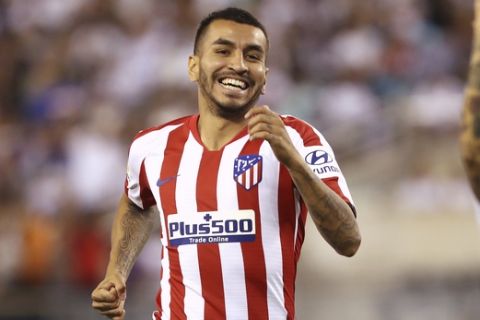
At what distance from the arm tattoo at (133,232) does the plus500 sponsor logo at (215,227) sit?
1.53 ft

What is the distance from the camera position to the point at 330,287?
10.7m

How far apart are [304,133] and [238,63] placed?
42 cm

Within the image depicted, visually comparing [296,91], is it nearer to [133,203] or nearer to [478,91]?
[133,203]

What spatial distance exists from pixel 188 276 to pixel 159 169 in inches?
21.4

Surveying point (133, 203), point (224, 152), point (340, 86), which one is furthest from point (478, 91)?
point (340, 86)

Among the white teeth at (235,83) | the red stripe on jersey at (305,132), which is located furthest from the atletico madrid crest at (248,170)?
the white teeth at (235,83)

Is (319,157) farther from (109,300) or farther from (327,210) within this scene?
(109,300)

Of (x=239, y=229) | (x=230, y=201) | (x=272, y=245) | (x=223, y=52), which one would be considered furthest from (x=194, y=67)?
(x=272, y=245)

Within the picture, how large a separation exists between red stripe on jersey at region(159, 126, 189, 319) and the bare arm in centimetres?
79

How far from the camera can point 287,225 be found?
5066 millimetres

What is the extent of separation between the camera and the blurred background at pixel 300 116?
1052 centimetres

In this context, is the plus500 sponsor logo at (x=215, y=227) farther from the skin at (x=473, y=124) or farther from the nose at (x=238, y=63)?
the skin at (x=473, y=124)

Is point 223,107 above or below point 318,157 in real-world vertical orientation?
above

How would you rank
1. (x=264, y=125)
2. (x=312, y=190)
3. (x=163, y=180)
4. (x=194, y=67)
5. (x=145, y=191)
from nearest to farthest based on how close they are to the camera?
(x=264, y=125), (x=312, y=190), (x=163, y=180), (x=194, y=67), (x=145, y=191)
